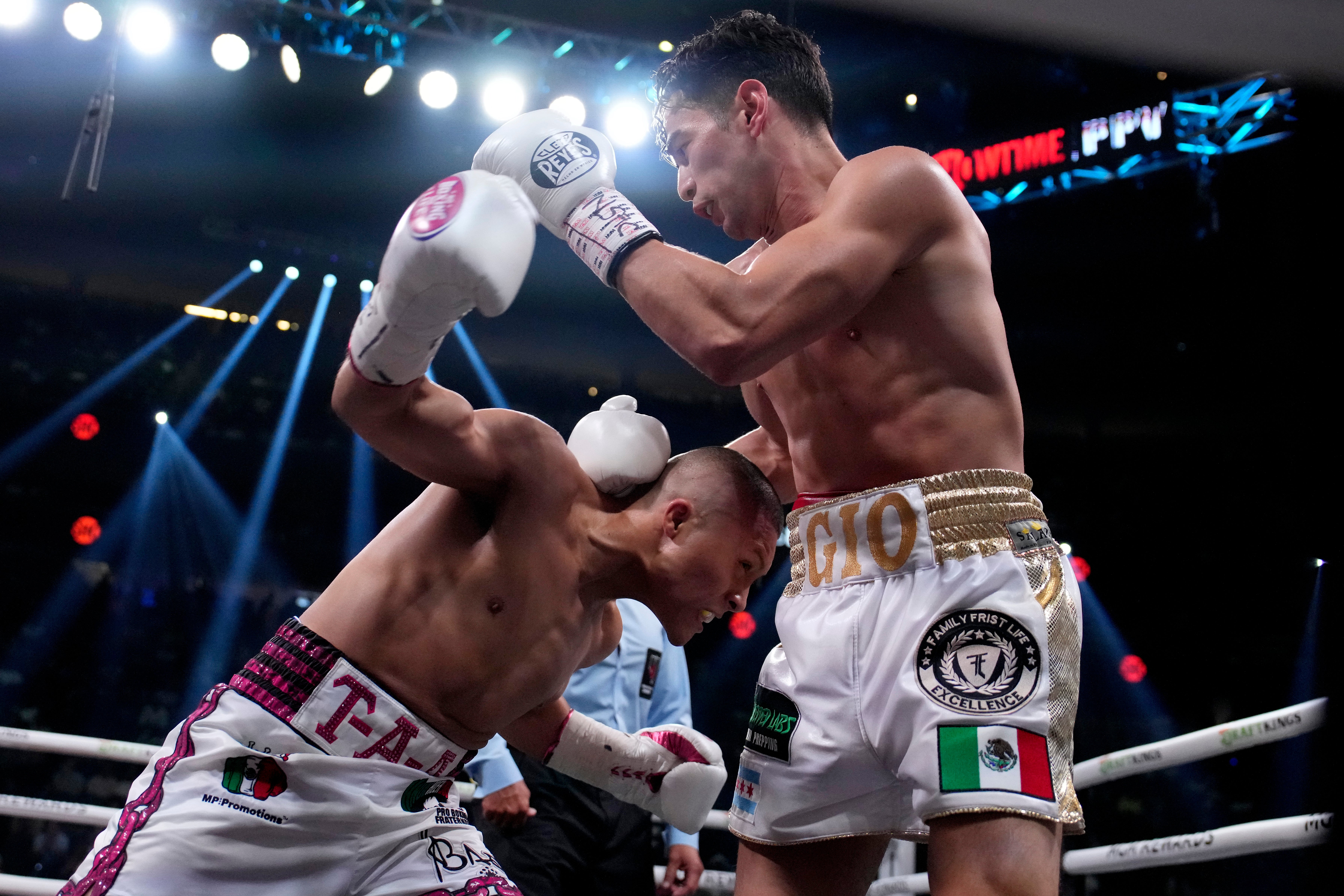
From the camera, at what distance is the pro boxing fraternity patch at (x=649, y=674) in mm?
3303

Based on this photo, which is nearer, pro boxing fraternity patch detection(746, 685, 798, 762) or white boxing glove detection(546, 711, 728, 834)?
pro boxing fraternity patch detection(746, 685, 798, 762)

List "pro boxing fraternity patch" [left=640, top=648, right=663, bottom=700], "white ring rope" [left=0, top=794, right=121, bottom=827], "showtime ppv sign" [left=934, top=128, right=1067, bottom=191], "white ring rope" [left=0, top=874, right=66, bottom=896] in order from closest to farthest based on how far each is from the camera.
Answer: "white ring rope" [left=0, top=874, right=66, bottom=896] → "white ring rope" [left=0, top=794, right=121, bottom=827] → "pro boxing fraternity patch" [left=640, top=648, right=663, bottom=700] → "showtime ppv sign" [left=934, top=128, right=1067, bottom=191]

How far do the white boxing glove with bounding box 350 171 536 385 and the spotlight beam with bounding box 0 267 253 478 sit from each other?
371 inches

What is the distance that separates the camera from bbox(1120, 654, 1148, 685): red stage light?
8.98 metres

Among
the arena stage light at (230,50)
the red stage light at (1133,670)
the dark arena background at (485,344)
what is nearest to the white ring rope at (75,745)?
the dark arena background at (485,344)

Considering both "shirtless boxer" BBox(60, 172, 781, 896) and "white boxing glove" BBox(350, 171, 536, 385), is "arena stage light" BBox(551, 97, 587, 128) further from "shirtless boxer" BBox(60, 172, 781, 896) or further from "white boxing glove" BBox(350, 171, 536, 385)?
"white boxing glove" BBox(350, 171, 536, 385)

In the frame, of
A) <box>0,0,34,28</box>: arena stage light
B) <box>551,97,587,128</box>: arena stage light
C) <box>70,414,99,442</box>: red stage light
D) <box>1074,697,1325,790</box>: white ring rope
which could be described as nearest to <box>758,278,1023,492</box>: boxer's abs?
<box>1074,697,1325,790</box>: white ring rope

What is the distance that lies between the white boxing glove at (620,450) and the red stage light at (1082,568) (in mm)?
7937

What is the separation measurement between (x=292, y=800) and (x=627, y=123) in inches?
210

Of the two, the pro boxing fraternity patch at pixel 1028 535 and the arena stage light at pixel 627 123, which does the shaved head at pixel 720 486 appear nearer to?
the pro boxing fraternity patch at pixel 1028 535

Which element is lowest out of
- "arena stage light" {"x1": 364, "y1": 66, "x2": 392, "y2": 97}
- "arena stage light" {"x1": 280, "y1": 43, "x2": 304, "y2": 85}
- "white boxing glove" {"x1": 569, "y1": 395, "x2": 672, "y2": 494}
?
"white boxing glove" {"x1": 569, "y1": 395, "x2": 672, "y2": 494}

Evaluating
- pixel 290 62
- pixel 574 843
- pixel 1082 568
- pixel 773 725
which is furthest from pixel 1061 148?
pixel 773 725

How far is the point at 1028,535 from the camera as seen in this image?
5.10 ft

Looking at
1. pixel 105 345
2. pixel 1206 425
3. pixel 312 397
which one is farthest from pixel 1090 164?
pixel 105 345
